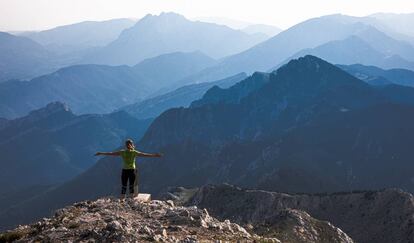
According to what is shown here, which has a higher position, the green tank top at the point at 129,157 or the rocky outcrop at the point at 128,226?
the green tank top at the point at 129,157

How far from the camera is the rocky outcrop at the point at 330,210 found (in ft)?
221

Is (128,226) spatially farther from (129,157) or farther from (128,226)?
(129,157)

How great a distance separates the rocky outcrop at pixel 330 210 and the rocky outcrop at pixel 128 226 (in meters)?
29.1

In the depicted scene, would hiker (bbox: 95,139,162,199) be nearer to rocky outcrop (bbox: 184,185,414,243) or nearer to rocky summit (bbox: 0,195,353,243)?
rocky summit (bbox: 0,195,353,243)

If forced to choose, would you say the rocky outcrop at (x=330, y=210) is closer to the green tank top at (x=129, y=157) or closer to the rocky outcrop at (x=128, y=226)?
the green tank top at (x=129, y=157)

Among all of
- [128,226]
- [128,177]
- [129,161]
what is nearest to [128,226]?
[128,226]

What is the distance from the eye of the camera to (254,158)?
185625 mm

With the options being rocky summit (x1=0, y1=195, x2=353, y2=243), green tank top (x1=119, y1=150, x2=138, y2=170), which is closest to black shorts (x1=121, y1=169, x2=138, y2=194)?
green tank top (x1=119, y1=150, x2=138, y2=170)

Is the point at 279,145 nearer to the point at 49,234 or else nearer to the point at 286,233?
the point at 286,233

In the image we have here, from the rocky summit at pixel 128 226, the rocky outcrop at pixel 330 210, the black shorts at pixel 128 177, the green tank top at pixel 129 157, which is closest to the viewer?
the rocky summit at pixel 128 226

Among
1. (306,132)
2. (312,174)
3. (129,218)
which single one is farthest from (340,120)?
(129,218)

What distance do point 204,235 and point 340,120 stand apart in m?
187

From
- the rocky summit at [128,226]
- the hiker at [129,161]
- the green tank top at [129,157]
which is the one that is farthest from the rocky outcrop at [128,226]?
the green tank top at [129,157]

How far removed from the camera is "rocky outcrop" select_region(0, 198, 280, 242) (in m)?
18.2
